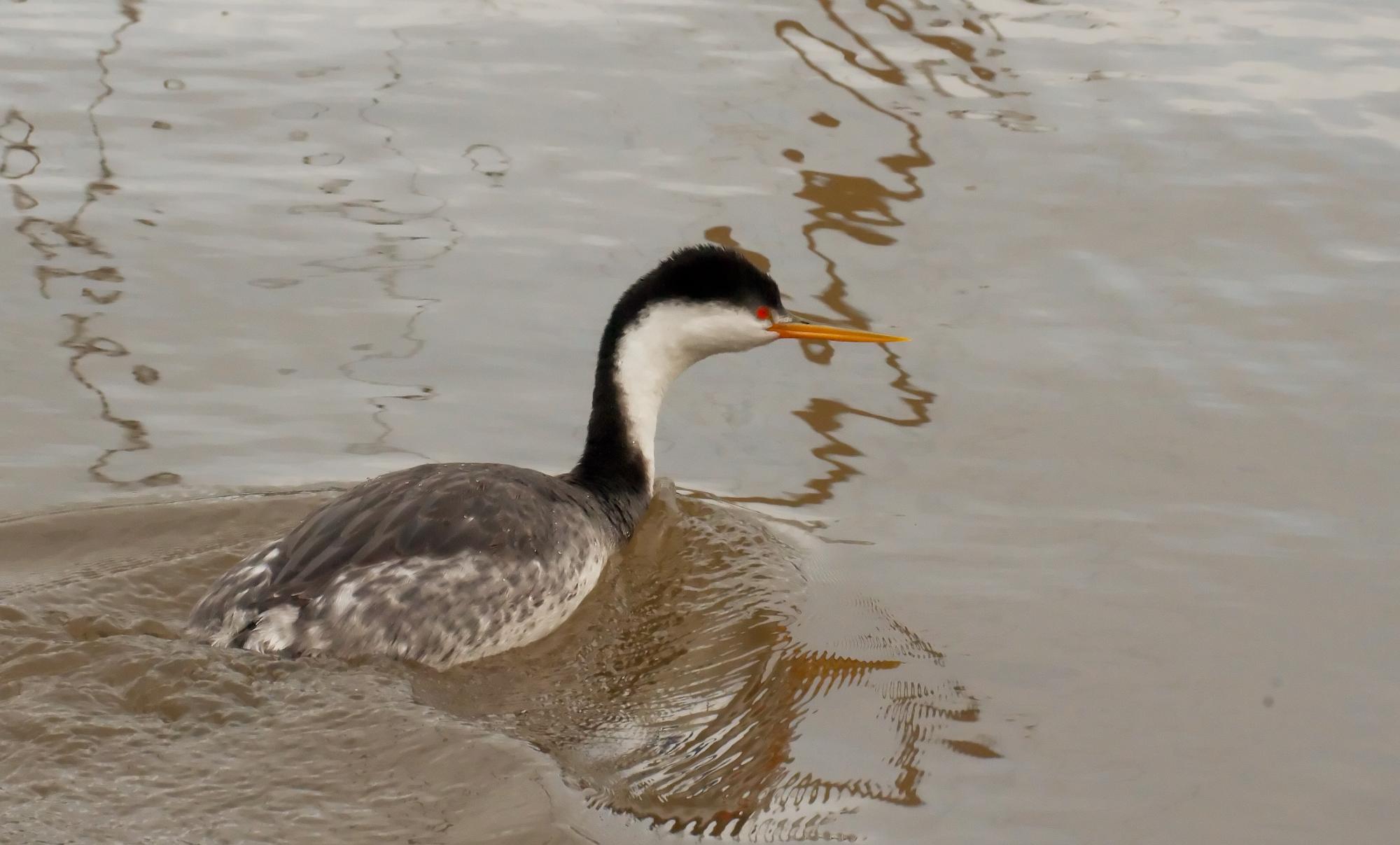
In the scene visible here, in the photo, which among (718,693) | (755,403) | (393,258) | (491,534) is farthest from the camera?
(393,258)

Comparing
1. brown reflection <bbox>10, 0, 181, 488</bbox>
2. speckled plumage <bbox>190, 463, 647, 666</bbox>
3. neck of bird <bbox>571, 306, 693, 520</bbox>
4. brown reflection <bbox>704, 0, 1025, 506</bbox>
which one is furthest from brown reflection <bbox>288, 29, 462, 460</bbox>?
brown reflection <bbox>704, 0, 1025, 506</bbox>

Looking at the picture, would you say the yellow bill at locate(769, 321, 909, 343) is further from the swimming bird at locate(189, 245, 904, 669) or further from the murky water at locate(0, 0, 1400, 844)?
the murky water at locate(0, 0, 1400, 844)

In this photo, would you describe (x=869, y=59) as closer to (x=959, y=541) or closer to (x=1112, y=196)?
(x=1112, y=196)

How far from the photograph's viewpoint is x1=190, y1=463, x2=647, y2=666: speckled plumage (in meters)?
5.10

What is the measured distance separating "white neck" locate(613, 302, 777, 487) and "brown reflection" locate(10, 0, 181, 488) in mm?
1761

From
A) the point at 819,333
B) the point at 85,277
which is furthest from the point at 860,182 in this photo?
the point at 85,277

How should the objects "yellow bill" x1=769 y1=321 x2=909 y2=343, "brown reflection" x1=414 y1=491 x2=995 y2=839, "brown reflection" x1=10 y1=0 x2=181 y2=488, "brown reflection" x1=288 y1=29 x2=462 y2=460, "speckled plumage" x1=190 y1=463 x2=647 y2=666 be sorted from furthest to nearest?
"brown reflection" x1=288 y1=29 x2=462 y2=460 < "brown reflection" x1=10 y1=0 x2=181 y2=488 < "yellow bill" x1=769 y1=321 x2=909 y2=343 < "speckled plumage" x1=190 y1=463 x2=647 y2=666 < "brown reflection" x1=414 y1=491 x2=995 y2=839

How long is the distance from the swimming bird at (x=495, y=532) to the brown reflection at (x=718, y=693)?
165 millimetres

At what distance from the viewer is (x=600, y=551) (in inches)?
238

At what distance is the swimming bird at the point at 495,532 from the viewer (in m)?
5.15

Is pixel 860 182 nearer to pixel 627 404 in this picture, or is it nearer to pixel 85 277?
pixel 627 404

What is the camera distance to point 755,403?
7273 millimetres

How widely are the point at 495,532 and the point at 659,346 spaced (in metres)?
1.19

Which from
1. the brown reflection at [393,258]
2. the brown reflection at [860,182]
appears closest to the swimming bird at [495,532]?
the brown reflection at [860,182]
